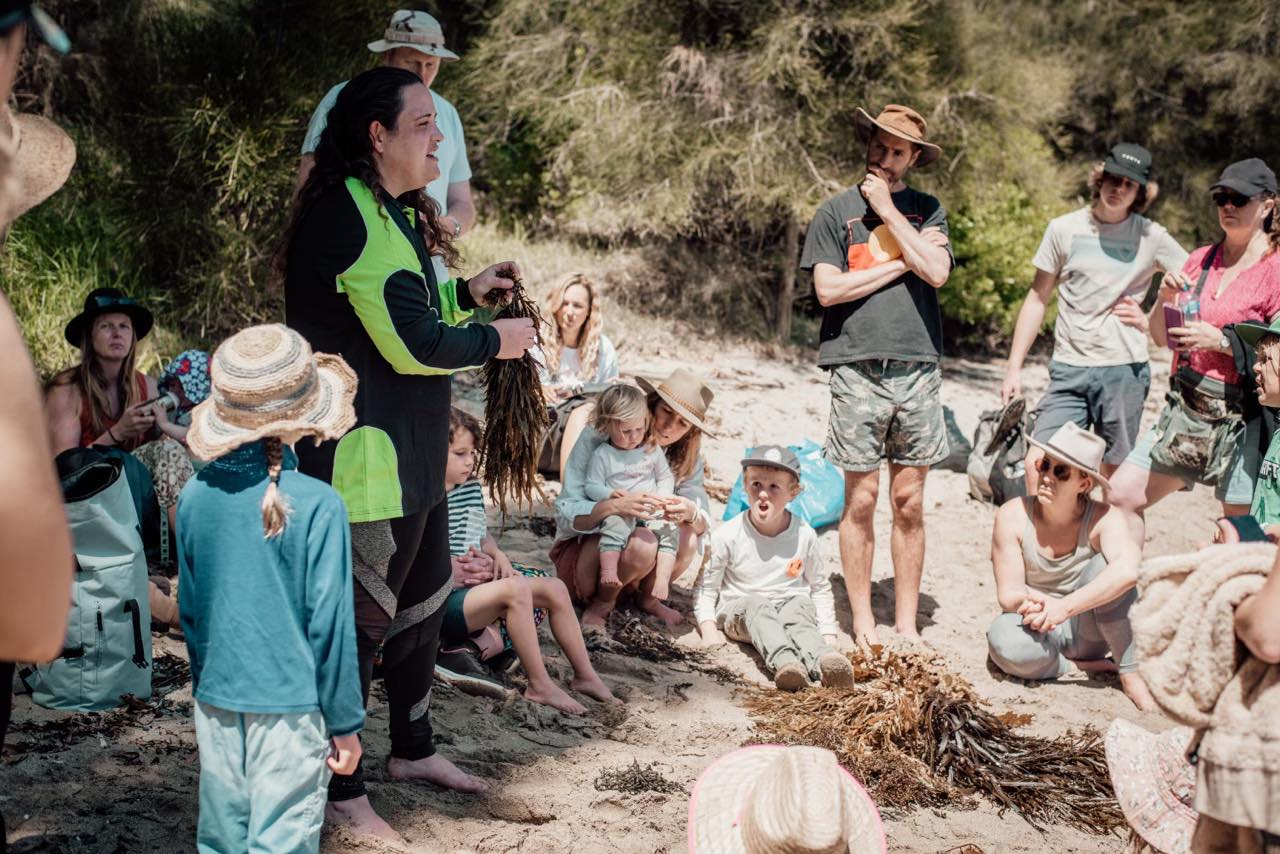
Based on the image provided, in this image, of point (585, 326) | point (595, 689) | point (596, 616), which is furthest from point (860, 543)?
point (585, 326)

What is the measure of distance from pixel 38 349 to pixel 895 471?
5.23 m

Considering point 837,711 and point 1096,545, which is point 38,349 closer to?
point 837,711

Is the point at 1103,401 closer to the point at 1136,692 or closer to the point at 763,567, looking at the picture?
the point at 1136,692

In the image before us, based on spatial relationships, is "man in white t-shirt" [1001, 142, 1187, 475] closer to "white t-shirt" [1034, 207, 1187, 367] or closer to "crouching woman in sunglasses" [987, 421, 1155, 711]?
"white t-shirt" [1034, 207, 1187, 367]

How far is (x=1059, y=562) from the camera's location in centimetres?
527

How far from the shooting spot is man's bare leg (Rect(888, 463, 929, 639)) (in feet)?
18.1

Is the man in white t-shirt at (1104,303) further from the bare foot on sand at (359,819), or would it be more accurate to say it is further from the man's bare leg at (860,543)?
the bare foot on sand at (359,819)

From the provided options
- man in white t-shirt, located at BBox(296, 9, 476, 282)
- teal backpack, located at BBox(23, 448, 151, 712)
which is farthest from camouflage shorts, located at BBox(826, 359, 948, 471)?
teal backpack, located at BBox(23, 448, 151, 712)

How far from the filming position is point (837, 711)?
179 inches

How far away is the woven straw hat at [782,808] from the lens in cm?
231

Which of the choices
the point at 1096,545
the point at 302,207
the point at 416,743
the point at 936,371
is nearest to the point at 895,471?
the point at 936,371

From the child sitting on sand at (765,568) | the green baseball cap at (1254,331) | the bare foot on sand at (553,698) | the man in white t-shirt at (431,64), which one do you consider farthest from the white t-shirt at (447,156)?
the green baseball cap at (1254,331)

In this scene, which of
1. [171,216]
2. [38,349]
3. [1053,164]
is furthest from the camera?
[1053,164]

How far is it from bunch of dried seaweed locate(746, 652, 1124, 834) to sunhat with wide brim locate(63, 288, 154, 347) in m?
3.17
